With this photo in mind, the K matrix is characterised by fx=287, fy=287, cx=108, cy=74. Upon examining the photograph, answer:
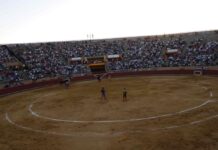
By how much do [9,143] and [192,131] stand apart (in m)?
12.6

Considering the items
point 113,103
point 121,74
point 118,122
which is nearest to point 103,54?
point 121,74

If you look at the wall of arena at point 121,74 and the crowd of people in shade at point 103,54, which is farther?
the crowd of people in shade at point 103,54

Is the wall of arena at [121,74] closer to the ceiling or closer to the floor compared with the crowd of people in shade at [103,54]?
closer to the floor

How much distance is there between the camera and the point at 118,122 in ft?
75.4

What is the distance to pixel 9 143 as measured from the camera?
793 inches

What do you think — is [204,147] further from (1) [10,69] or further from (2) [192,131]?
(1) [10,69]

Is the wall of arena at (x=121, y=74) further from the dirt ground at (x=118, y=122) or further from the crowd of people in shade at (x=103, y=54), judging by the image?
the dirt ground at (x=118, y=122)

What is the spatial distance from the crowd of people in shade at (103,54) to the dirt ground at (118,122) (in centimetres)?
2379

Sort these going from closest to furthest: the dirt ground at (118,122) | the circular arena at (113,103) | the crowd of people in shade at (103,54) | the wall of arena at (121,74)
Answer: the dirt ground at (118,122)
the circular arena at (113,103)
the wall of arena at (121,74)
the crowd of people in shade at (103,54)

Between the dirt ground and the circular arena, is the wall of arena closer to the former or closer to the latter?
the circular arena

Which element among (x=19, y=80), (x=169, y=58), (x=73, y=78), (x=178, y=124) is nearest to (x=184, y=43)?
(x=169, y=58)

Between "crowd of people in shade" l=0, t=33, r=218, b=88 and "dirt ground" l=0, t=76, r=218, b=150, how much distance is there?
78.0 ft

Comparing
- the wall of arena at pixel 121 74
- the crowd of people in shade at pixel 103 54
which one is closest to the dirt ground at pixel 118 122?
the wall of arena at pixel 121 74

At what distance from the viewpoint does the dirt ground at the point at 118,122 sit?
18203mm
